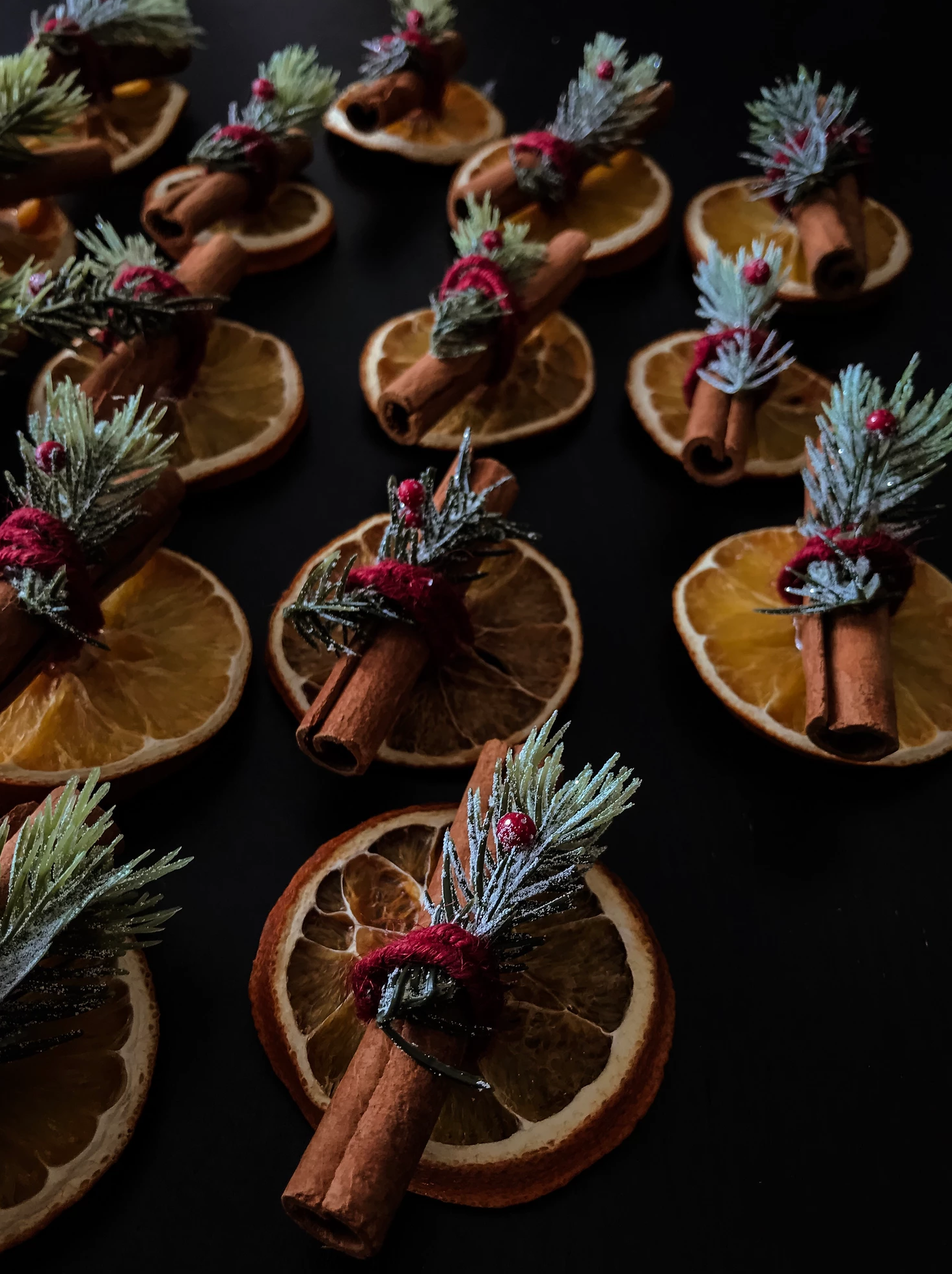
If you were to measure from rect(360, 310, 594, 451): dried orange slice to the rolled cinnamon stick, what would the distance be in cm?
58

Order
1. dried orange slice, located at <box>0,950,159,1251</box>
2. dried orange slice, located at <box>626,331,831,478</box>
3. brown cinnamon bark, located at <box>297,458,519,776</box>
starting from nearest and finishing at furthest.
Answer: dried orange slice, located at <box>0,950,159,1251</box>
brown cinnamon bark, located at <box>297,458,519,776</box>
dried orange slice, located at <box>626,331,831,478</box>

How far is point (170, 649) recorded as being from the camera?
4.65 feet

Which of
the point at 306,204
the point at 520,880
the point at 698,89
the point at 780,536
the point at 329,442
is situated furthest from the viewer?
the point at 698,89

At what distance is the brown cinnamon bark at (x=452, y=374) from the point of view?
1.58 meters

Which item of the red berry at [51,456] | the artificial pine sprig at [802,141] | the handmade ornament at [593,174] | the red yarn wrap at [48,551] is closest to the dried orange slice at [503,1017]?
the red yarn wrap at [48,551]

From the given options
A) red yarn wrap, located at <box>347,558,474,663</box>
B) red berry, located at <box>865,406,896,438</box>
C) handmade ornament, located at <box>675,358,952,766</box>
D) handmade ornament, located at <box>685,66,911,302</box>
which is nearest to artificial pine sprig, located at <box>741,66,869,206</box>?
handmade ornament, located at <box>685,66,911,302</box>

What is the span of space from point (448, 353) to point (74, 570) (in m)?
0.64

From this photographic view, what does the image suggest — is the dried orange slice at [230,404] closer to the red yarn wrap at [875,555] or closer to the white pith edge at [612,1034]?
the white pith edge at [612,1034]

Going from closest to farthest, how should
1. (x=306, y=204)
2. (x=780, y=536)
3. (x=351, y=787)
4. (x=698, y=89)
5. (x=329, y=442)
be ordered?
(x=351, y=787) → (x=780, y=536) → (x=329, y=442) → (x=306, y=204) → (x=698, y=89)

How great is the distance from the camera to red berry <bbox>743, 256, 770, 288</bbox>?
1684 mm

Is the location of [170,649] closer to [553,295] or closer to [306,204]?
[553,295]

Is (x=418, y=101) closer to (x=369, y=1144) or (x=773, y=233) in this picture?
(x=773, y=233)

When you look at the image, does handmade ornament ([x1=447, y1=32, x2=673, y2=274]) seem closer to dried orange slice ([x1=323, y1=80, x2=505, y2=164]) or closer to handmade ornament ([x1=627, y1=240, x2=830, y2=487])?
dried orange slice ([x1=323, y1=80, x2=505, y2=164])

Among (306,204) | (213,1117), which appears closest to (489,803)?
(213,1117)
